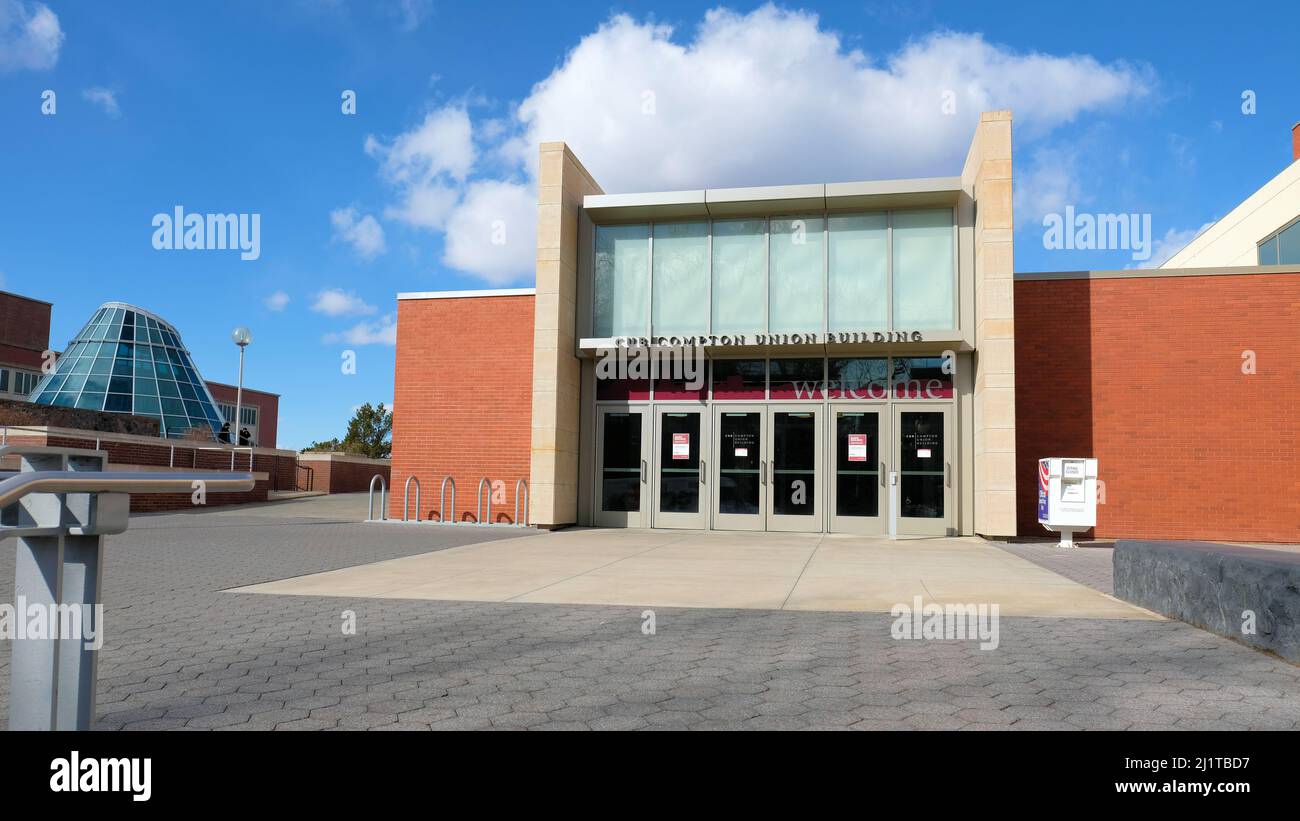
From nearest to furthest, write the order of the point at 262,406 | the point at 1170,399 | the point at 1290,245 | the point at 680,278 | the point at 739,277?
the point at 1170,399, the point at 739,277, the point at 680,278, the point at 1290,245, the point at 262,406

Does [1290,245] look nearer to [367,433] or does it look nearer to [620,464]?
[620,464]

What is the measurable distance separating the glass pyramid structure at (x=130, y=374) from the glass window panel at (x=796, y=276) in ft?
128

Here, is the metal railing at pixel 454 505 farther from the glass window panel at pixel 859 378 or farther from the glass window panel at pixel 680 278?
the glass window panel at pixel 859 378

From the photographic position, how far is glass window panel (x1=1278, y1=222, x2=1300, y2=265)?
22.0 meters

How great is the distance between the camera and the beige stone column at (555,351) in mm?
15078

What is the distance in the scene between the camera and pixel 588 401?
16359mm

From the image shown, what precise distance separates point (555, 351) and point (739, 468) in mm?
3816

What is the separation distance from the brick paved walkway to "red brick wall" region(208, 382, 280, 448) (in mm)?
77224

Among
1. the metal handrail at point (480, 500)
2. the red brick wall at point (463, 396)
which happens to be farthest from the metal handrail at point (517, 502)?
the metal handrail at point (480, 500)

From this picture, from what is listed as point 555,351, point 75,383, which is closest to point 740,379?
point 555,351

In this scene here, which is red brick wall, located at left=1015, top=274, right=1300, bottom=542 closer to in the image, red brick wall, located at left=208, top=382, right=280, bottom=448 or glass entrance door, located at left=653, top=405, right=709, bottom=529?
glass entrance door, located at left=653, top=405, right=709, bottom=529

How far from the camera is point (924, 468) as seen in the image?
583 inches
